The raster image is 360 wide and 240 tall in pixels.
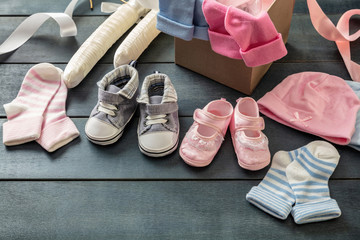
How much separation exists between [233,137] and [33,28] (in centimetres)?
92

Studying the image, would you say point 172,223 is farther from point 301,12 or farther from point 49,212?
point 301,12

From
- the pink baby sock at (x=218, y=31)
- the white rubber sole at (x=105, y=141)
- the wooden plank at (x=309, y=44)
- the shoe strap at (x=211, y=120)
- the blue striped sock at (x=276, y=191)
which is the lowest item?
the white rubber sole at (x=105, y=141)

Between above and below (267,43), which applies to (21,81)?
below

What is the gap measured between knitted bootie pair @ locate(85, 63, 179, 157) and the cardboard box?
0.18 meters

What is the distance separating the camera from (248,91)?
1242 mm

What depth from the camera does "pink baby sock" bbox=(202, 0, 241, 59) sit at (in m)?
1.06

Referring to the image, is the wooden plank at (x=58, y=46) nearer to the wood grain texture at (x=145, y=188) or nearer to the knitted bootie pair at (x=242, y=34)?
the wood grain texture at (x=145, y=188)

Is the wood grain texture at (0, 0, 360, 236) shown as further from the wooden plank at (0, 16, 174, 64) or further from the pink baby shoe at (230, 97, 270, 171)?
the wooden plank at (0, 16, 174, 64)

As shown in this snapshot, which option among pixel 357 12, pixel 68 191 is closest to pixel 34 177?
pixel 68 191

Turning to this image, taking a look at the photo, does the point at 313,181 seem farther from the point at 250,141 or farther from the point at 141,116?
the point at 141,116

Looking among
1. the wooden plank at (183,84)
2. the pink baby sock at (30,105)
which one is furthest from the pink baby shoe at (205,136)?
the pink baby sock at (30,105)

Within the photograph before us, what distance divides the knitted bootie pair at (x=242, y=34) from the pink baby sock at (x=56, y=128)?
517 millimetres

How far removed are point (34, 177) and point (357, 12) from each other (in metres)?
1.31

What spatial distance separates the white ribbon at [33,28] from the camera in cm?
145
